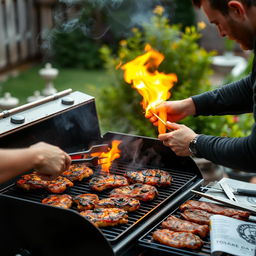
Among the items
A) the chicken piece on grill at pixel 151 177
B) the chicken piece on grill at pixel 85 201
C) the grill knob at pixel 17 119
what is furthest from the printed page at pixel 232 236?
the grill knob at pixel 17 119

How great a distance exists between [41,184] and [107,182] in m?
0.49

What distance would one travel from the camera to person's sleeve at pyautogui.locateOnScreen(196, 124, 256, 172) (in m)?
2.79

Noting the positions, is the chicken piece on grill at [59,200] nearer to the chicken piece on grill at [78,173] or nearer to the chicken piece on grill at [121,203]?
the chicken piece on grill at [121,203]

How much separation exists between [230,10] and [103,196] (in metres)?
1.65

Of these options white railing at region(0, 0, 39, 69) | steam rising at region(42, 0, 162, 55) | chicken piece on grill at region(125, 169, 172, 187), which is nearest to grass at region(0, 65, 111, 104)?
white railing at region(0, 0, 39, 69)

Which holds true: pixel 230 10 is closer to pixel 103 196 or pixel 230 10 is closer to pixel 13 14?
pixel 103 196

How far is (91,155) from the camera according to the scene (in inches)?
148

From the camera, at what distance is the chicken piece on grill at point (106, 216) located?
292cm

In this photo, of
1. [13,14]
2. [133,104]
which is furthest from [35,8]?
[133,104]

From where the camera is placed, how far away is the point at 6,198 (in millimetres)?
2754

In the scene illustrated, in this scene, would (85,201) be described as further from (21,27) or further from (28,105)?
(21,27)

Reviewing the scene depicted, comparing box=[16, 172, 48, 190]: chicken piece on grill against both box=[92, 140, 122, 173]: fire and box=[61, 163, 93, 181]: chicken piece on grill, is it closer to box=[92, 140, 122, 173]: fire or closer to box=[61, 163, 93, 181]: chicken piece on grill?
box=[61, 163, 93, 181]: chicken piece on grill

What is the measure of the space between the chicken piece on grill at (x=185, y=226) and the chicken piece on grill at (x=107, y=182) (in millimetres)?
633

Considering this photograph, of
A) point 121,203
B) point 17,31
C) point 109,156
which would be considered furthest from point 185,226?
point 17,31
